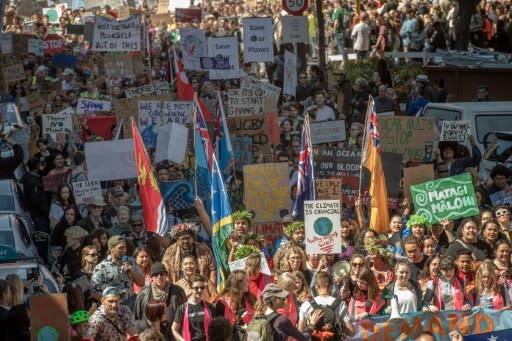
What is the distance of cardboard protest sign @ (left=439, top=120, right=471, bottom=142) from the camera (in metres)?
18.2

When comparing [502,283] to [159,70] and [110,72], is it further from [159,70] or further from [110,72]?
[159,70]

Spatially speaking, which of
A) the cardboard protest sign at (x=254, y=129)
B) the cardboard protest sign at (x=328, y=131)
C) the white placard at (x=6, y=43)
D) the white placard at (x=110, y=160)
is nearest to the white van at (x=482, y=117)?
the cardboard protest sign at (x=328, y=131)

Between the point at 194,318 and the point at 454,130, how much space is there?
7.66 meters

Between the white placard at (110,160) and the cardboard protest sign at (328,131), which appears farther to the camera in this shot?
the cardboard protest sign at (328,131)

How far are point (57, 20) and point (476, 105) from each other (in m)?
25.6

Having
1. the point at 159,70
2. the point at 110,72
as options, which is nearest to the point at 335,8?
the point at 159,70

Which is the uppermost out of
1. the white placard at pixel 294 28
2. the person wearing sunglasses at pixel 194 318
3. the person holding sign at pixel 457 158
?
the white placard at pixel 294 28

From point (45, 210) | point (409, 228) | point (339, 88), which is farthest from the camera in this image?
point (339, 88)

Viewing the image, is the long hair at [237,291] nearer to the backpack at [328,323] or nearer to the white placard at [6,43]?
the backpack at [328,323]

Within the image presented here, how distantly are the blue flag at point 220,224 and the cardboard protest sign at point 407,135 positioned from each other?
4758 mm

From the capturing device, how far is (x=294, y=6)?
27203mm

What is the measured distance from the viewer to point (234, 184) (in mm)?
17078

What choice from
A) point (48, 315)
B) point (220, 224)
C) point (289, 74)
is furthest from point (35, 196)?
point (289, 74)

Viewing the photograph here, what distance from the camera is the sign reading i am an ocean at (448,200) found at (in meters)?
14.9
